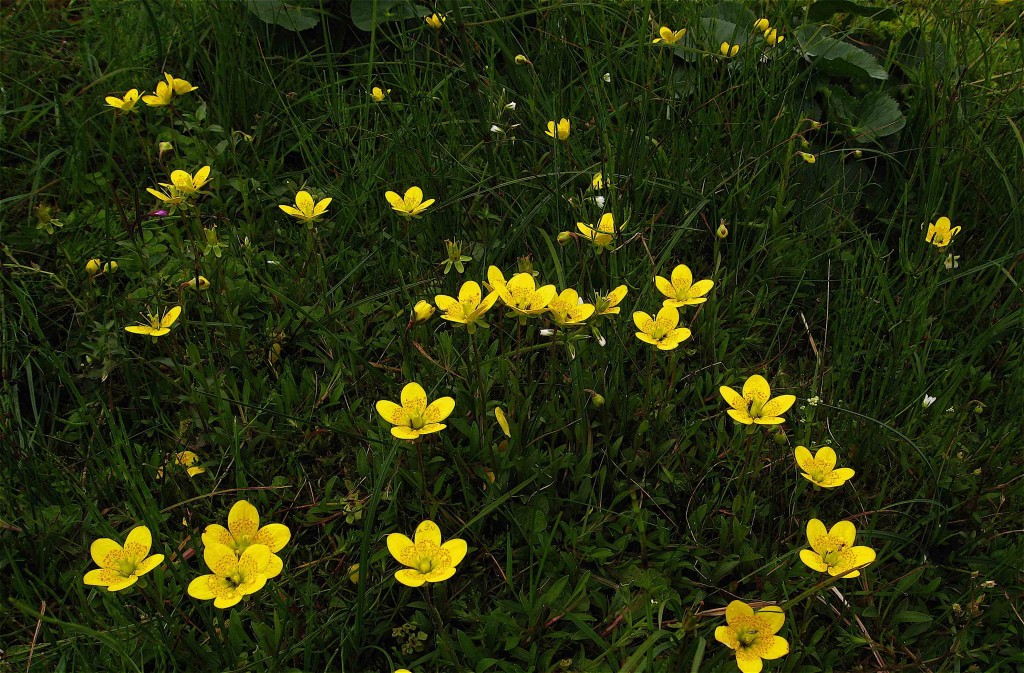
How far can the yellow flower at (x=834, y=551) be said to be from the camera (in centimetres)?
153

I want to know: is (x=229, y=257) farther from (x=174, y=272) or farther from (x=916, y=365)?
(x=916, y=365)

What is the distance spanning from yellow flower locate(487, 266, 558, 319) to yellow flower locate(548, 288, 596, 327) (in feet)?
0.06

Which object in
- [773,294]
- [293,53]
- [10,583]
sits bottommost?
[10,583]

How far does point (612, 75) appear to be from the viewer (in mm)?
2992

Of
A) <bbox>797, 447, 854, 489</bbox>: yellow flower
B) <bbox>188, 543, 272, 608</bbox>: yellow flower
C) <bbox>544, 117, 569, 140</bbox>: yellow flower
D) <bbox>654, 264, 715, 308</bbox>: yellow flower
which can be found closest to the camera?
<bbox>188, 543, 272, 608</bbox>: yellow flower

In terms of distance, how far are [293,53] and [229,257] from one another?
4.01 feet

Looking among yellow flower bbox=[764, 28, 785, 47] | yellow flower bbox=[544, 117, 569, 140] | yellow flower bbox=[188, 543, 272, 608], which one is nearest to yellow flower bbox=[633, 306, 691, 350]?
yellow flower bbox=[544, 117, 569, 140]

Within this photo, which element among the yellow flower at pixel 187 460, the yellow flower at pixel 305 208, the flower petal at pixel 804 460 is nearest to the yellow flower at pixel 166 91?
the yellow flower at pixel 305 208

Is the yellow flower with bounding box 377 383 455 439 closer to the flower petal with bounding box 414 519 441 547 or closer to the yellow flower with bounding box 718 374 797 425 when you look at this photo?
the flower petal with bounding box 414 519 441 547

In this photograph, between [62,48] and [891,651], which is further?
[62,48]

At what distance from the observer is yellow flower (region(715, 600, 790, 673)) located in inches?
58.1

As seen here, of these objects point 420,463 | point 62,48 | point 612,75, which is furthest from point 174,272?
point 612,75

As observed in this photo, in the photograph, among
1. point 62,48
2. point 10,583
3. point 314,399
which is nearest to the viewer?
point 10,583

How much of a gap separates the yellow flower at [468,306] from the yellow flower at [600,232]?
342 millimetres
